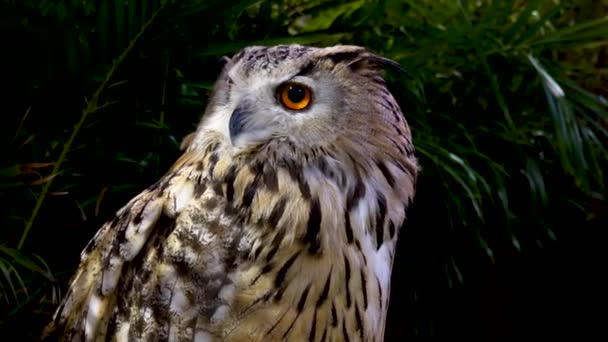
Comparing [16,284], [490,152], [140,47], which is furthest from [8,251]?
[490,152]

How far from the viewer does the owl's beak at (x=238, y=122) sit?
1020mm

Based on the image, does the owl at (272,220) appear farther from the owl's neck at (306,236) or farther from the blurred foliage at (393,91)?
the blurred foliage at (393,91)

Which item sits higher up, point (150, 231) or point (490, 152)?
point (150, 231)

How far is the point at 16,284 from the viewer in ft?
5.00

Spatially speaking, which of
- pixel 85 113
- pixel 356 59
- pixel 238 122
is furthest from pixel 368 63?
pixel 85 113

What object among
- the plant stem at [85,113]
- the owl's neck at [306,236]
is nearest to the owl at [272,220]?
the owl's neck at [306,236]

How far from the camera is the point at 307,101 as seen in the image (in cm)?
103

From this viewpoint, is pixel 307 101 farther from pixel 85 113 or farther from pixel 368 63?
pixel 85 113

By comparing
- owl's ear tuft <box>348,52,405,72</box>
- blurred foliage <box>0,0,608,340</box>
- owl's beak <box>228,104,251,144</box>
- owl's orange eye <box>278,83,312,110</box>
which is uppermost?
owl's ear tuft <box>348,52,405,72</box>

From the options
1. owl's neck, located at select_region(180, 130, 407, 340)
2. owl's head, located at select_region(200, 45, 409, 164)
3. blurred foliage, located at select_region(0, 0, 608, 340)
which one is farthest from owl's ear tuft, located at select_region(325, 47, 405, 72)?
blurred foliage, located at select_region(0, 0, 608, 340)

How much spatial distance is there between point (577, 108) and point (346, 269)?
134 cm

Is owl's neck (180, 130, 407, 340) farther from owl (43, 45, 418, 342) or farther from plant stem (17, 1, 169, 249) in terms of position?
plant stem (17, 1, 169, 249)

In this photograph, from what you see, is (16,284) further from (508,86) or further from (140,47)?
(508,86)

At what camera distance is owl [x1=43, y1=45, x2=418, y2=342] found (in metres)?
0.99
